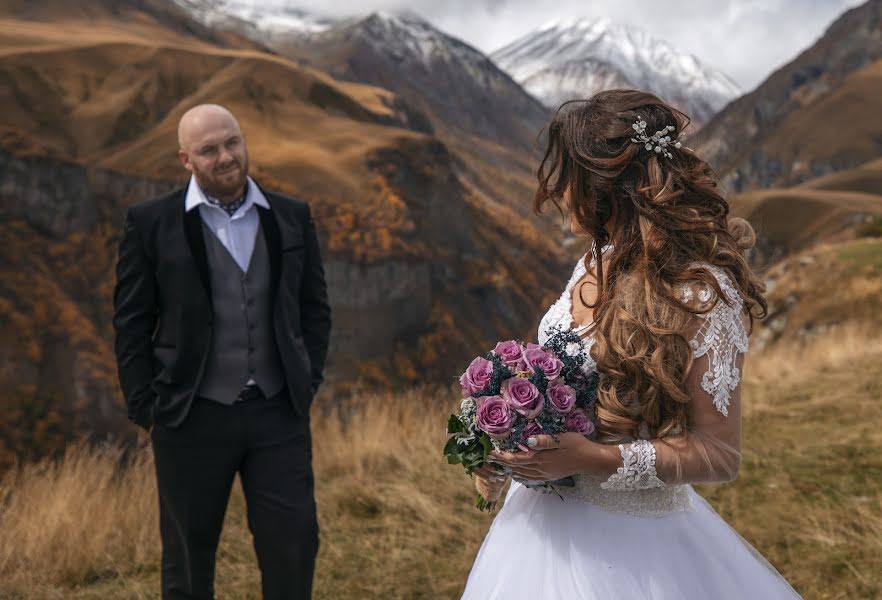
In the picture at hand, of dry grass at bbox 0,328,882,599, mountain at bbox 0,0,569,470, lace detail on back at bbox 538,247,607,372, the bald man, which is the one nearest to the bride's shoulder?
lace detail on back at bbox 538,247,607,372

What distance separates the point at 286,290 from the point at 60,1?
110 ft

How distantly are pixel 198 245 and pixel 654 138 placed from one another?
176cm

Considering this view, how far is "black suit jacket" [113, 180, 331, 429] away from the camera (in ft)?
9.18

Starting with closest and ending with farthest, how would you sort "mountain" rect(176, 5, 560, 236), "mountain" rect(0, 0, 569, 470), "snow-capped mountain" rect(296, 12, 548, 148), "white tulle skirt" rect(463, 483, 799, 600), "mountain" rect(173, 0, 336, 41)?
"white tulle skirt" rect(463, 483, 799, 600)
"mountain" rect(0, 0, 569, 470)
"mountain" rect(173, 0, 336, 41)
"mountain" rect(176, 5, 560, 236)
"snow-capped mountain" rect(296, 12, 548, 148)

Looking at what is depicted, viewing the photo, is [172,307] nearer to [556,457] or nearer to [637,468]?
[556,457]

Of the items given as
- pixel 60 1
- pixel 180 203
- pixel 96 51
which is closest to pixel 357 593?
pixel 180 203

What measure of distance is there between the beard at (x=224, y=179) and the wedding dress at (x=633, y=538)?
4.66ft

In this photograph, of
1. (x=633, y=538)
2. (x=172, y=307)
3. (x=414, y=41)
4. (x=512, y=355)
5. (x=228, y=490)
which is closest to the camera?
(x=512, y=355)

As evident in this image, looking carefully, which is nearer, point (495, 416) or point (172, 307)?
point (495, 416)

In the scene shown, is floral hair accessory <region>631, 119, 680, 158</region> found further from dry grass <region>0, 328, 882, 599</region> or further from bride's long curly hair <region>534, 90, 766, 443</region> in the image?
dry grass <region>0, 328, 882, 599</region>

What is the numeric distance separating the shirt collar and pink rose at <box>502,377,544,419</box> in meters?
1.64

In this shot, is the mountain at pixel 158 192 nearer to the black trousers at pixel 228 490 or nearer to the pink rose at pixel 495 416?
the black trousers at pixel 228 490

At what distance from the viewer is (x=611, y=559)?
1.89 meters

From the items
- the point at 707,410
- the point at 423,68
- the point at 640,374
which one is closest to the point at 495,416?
the point at 640,374
